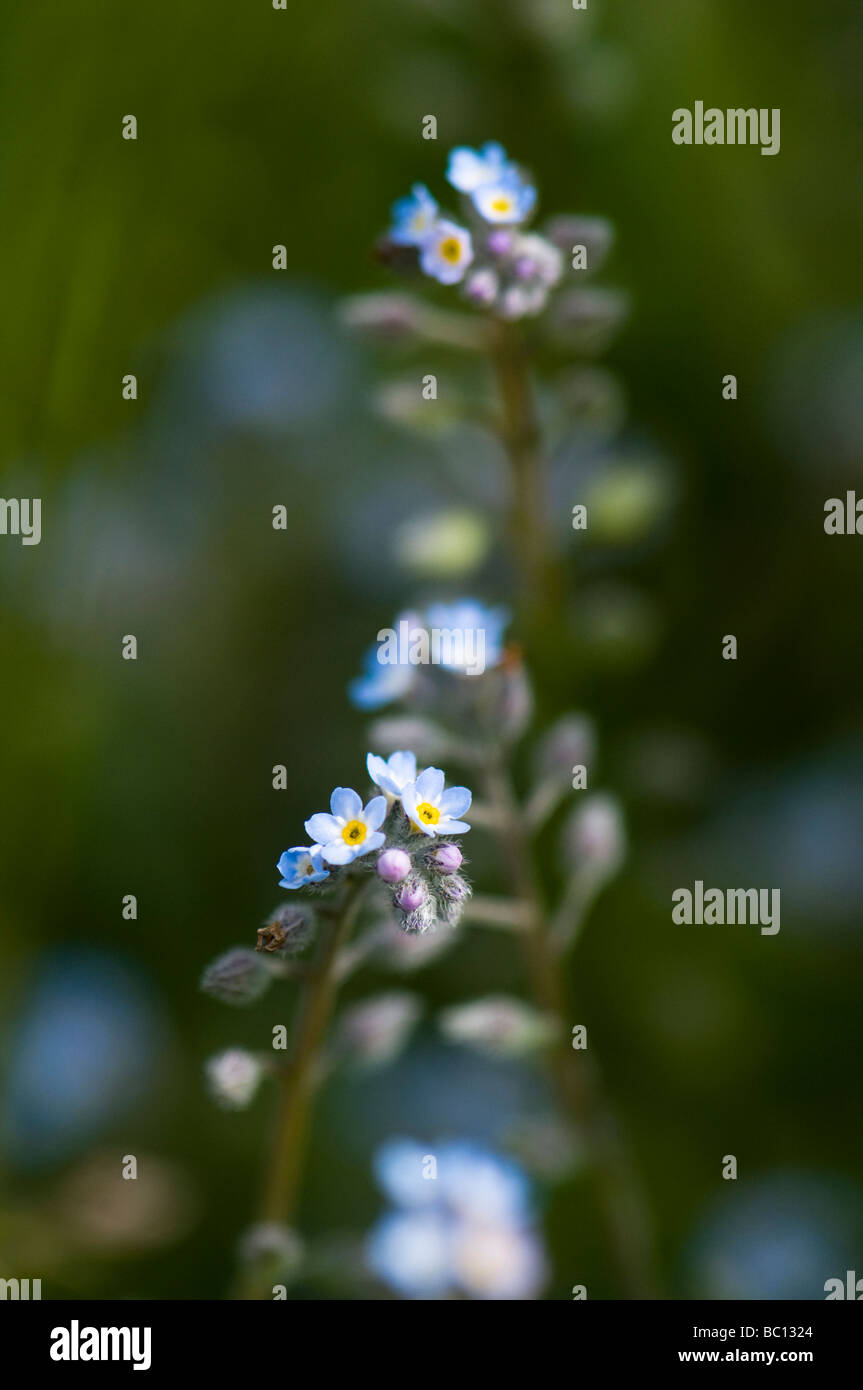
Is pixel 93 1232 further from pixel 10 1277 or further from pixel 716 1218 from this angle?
pixel 716 1218

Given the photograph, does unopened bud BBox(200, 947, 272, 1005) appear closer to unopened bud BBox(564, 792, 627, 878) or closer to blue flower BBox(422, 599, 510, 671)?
blue flower BBox(422, 599, 510, 671)

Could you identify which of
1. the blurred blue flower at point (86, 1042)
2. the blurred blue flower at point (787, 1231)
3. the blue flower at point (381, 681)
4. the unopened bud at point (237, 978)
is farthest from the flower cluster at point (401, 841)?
the blurred blue flower at point (86, 1042)

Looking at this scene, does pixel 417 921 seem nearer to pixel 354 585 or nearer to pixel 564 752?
pixel 564 752

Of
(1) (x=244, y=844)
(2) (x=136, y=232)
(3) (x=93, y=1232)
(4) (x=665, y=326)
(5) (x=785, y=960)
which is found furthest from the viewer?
(4) (x=665, y=326)

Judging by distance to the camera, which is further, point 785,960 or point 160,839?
point 160,839

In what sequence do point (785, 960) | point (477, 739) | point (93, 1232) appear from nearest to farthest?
point (477, 739) → point (93, 1232) → point (785, 960)

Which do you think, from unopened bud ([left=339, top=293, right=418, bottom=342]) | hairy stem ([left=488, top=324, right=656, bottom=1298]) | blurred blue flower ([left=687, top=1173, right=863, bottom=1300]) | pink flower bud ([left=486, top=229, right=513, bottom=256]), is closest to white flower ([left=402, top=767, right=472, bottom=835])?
hairy stem ([left=488, top=324, right=656, bottom=1298])
